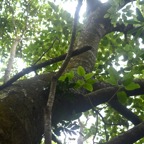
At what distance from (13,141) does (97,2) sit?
2.90 meters

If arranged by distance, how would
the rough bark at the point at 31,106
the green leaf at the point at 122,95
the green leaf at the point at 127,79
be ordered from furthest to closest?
the green leaf at the point at 122,95 → the green leaf at the point at 127,79 → the rough bark at the point at 31,106

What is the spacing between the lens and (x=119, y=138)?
5.46ft

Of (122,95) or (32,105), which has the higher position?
(32,105)

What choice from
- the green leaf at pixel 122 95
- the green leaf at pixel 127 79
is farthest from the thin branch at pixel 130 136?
the green leaf at pixel 127 79

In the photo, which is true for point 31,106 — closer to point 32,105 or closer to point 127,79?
point 32,105

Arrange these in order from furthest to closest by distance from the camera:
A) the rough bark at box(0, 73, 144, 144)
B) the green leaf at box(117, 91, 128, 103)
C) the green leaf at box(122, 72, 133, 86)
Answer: the green leaf at box(117, 91, 128, 103) < the green leaf at box(122, 72, 133, 86) < the rough bark at box(0, 73, 144, 144)

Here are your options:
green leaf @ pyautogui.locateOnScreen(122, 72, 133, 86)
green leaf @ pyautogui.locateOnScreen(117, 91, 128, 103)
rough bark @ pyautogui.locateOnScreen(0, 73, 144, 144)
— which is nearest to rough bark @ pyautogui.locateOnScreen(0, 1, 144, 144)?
rough bark @ pyautogui.locateOnScreen(0, 73, 144, 144)

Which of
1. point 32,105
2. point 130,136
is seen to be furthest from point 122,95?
point 32,105

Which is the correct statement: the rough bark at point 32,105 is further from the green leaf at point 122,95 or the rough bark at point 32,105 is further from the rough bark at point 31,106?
the green leaf at point 122,95

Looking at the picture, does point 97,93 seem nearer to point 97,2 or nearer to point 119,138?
point 119,138

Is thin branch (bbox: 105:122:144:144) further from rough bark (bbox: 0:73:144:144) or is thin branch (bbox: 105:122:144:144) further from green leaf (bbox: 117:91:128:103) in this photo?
rough bark (bbox: 0:73:144:144)

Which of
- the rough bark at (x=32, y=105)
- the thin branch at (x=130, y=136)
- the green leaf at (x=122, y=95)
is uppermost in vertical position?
the rough bark at (x=32, y=105)

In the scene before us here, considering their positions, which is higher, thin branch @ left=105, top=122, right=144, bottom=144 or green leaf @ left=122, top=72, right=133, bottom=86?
green leaf @ left=122, top=72, right=133, bottom=86

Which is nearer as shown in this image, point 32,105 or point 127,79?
point 127,79
